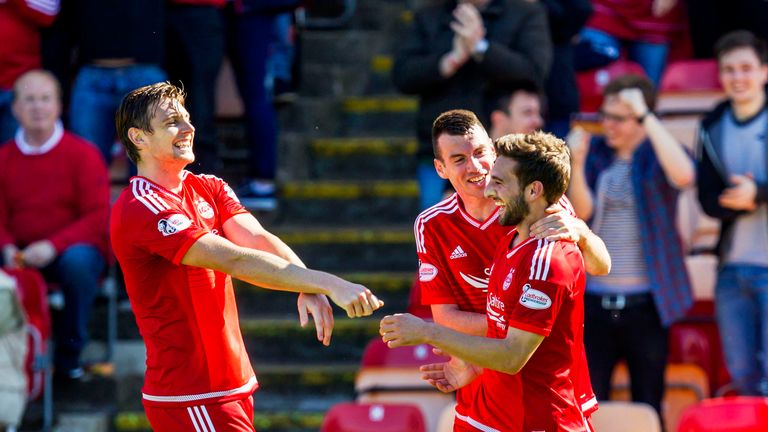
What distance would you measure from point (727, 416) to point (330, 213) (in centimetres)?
355

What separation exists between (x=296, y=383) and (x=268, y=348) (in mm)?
366

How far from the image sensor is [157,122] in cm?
540

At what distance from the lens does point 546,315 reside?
4.84 meters

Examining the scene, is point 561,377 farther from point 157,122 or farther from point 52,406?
point 52,406

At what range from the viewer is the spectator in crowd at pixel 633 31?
9.44 metres

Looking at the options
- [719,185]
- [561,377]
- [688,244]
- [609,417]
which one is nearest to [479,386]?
[561,377]

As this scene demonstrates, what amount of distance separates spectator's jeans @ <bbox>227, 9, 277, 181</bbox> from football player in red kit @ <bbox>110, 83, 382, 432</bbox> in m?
3.95

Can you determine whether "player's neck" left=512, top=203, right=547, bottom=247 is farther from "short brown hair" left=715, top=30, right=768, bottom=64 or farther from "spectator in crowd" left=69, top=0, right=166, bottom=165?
"spectator in crowd" left=69, top=0, right=166, bottom=165

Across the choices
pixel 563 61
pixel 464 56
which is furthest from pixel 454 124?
pixel 563 61

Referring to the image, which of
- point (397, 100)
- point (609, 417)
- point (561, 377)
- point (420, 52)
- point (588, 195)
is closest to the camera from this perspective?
point (561, 377)

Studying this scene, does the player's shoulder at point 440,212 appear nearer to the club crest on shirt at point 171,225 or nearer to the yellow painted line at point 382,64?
the club crest on shirt at point 171,225

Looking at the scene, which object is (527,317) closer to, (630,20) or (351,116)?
(630,20)

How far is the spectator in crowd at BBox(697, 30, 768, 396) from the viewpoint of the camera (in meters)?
7.70

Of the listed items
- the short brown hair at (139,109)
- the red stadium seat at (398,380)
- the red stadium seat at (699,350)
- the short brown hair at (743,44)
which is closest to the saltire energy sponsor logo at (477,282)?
the short brown hair at (139,109)
